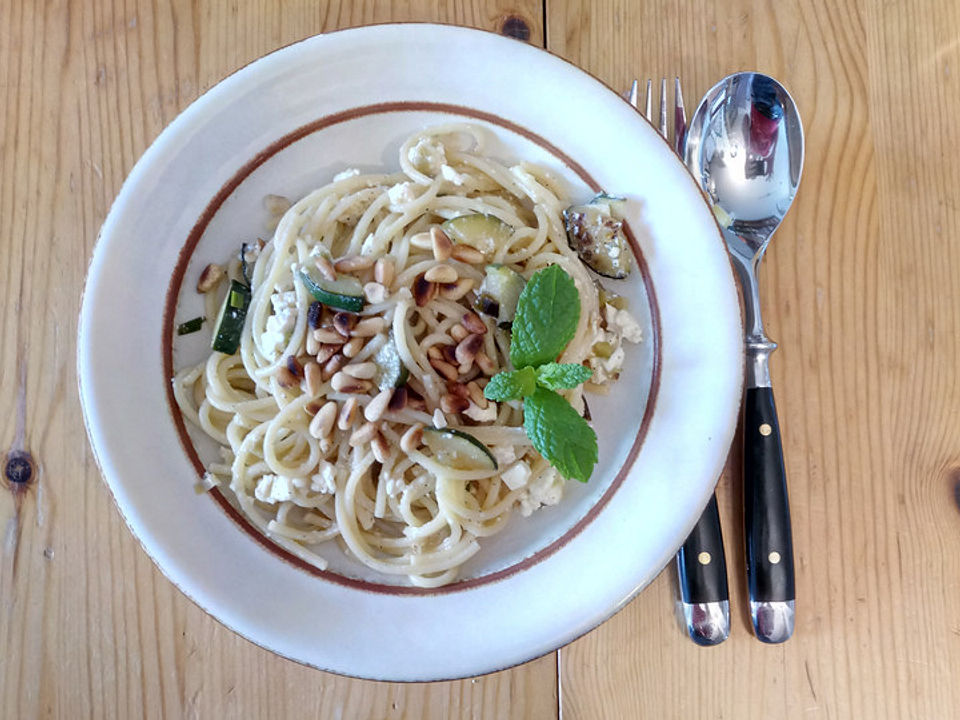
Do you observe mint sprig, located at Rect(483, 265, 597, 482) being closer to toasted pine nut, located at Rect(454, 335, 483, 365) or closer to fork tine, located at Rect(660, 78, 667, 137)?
toasted pine nut, located at Rect(454, 335, 483, 365)

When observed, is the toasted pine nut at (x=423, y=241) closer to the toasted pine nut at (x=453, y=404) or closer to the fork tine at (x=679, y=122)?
the toasted pine nut at (x=453, y=404)

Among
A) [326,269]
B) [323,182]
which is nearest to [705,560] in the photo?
[326,269]

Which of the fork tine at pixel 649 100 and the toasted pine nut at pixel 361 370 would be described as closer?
the toasted pine nut at pixel 361 370


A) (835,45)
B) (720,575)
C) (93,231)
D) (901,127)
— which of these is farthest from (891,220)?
(93,231)

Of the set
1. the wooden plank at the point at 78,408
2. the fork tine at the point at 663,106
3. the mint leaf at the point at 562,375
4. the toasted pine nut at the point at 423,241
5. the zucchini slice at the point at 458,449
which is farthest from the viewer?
the fork tine at the point at 663,106

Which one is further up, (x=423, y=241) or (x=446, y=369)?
(x=423, y=241)

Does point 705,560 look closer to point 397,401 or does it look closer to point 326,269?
point 397,401

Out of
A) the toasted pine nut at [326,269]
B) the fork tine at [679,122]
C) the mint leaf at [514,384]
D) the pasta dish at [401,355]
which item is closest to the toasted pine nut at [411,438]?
the pasta dish at [401,355]
